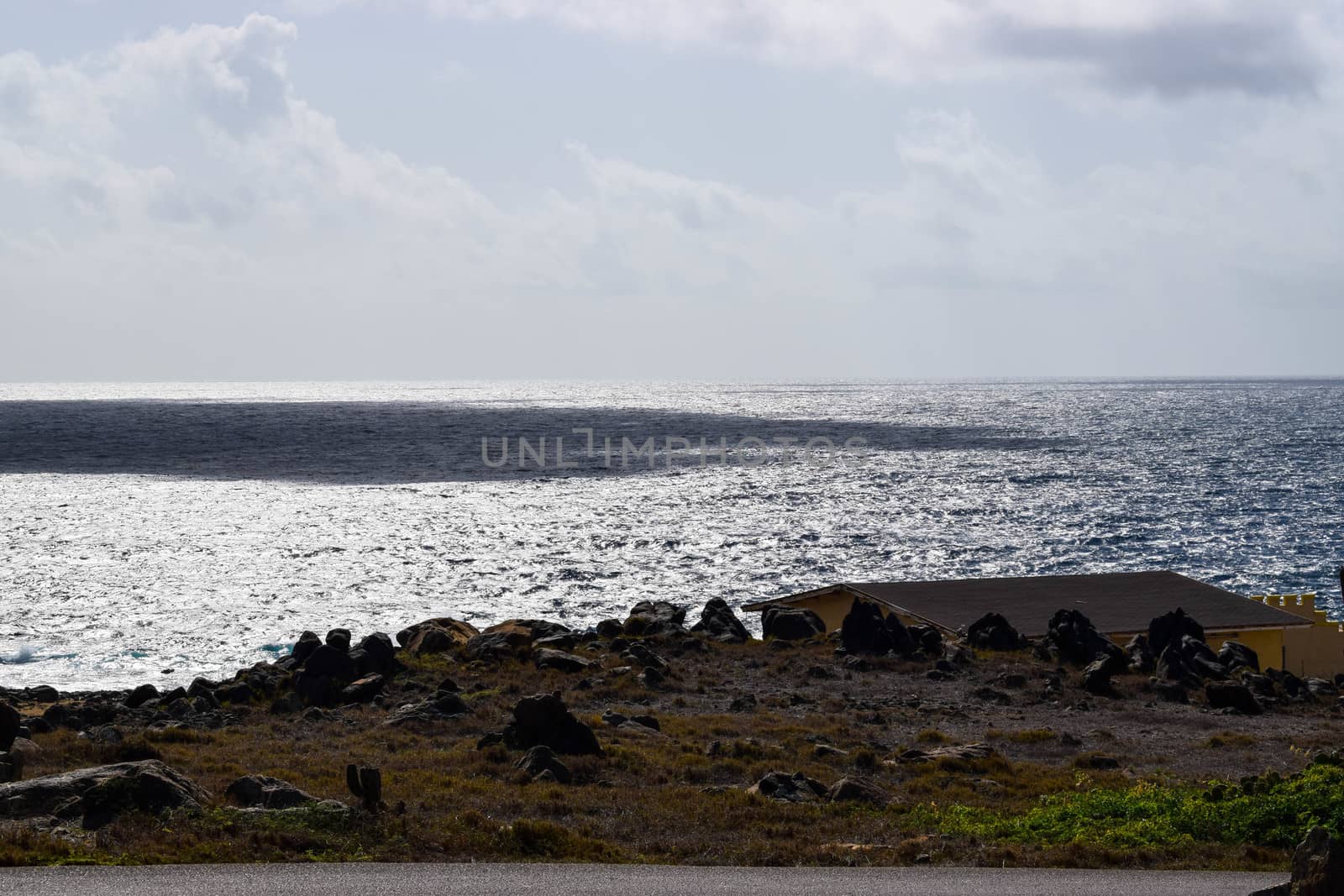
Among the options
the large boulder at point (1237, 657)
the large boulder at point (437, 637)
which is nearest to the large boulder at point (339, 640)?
the large boulder at point (437, 637)

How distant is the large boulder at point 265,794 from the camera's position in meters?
19.5

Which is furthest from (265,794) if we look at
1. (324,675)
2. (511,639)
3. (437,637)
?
(437,637)

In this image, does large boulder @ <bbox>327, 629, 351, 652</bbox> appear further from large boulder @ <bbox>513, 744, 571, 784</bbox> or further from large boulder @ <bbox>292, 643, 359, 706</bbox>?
large boulder @ <bbox>513, 744, 571, 784</bbox>

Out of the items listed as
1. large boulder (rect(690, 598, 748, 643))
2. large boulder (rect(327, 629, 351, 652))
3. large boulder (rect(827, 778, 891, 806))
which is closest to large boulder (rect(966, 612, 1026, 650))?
large boulder (rect(690, 598, 748, 643))

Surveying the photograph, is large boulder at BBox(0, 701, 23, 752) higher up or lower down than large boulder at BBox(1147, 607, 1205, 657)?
higher up

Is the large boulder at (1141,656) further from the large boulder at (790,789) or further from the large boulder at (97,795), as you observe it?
the large boulder at (97,795)

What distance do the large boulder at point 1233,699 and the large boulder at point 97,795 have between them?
27373mm

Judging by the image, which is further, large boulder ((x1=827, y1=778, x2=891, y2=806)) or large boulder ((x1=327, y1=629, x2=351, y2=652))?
large boulder ((x1=327, y1=629, x2=351, y2=652))

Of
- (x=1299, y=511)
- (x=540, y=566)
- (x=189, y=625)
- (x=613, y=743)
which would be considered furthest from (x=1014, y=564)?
(x=613, y=743)

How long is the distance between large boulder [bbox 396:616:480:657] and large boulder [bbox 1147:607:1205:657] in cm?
2246

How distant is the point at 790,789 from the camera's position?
23031mm

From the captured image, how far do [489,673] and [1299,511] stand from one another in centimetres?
8159

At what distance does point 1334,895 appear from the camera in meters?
12.1

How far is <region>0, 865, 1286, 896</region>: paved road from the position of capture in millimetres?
14969
